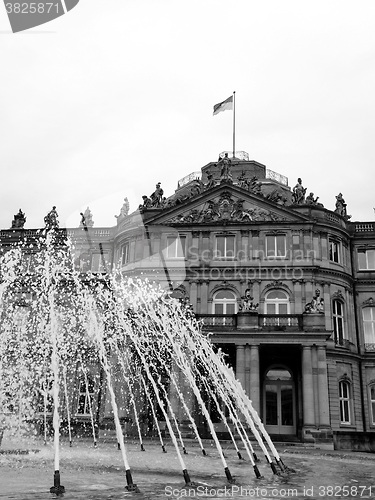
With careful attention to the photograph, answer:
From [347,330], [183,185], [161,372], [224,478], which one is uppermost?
[183,185]

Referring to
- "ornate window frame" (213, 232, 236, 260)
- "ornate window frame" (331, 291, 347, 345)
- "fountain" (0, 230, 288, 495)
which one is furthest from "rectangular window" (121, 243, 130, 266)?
"ornate window frame" (331, 291, 347, 345)

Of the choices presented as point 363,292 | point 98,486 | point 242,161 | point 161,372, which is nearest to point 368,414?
point 363,292

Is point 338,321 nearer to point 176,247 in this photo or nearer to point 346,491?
point 176,247

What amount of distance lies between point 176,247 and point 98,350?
30.7 feet

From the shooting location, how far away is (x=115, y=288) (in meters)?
39.5

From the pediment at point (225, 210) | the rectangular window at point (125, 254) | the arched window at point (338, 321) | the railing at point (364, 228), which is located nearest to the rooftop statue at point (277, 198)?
the pediment at point (225, 210)

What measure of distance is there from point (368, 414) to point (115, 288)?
2019 centimetres

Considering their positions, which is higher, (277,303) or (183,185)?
(183,185)

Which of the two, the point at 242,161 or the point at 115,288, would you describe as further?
the point at 242,161

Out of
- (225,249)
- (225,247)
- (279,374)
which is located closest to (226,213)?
(225,247)

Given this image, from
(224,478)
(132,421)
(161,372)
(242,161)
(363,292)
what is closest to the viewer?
(224,478)

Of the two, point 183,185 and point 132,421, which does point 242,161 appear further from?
point 132,421

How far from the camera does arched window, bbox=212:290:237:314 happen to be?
36094 mm

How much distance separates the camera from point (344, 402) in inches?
1368
